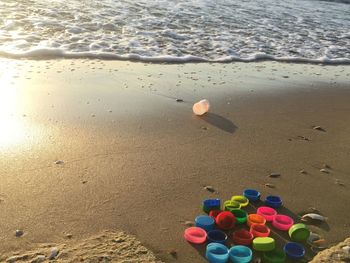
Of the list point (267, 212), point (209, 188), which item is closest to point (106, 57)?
point (209, 188)

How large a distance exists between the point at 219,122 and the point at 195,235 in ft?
7.27

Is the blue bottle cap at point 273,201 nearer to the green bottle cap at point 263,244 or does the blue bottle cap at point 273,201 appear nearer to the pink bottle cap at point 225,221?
the pink bottle cap at point 225,221

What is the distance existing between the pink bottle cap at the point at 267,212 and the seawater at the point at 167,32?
434 centimetres

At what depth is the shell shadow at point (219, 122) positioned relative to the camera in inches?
183

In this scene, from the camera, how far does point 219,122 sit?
481 cm

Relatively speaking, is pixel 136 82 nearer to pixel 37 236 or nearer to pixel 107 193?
pixel 107 193

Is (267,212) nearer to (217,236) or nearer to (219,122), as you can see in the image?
(217,236)

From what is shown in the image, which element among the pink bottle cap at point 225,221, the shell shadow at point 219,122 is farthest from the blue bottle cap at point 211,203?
the shell shadow at point 219,122

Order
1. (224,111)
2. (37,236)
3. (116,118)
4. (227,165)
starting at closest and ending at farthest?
(37,236) < (227,165) < (116,118) < (224,111)

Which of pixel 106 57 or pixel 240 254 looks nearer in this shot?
pixel 240 254

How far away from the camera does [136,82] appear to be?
19.2 feet

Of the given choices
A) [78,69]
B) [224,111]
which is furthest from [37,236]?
[78,69]

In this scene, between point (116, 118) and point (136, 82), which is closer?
point (116, 118)

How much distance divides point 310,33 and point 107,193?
8203 mm
